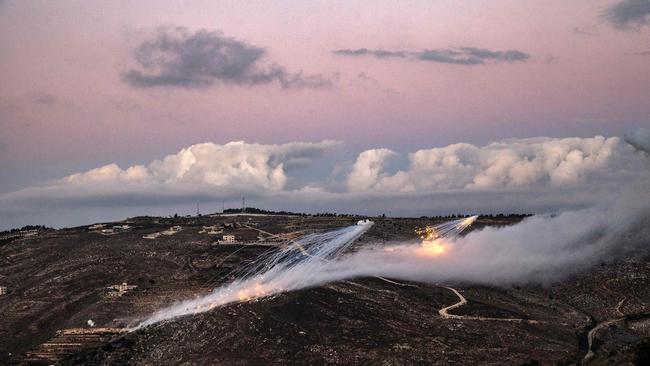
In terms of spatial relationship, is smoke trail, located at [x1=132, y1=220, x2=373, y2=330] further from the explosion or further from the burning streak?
the explosion

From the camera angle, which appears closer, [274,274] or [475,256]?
[274,274]

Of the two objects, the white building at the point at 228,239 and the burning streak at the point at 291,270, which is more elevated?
the white building at the point at 228,239

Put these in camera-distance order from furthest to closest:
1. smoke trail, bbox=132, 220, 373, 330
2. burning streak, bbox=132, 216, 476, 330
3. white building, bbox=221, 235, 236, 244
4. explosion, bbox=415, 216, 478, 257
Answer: white building, bbox=221, 235, 236, 244 → explosion, bbox=415, 216, 478, 257 → burning streak, bbox=132, 216, 476, 330 → smoke trail, bbox=132, 220, 373, 330

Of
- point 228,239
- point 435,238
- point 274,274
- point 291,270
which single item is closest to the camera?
point 274,274

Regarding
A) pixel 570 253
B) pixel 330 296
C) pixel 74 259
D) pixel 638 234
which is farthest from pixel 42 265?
pixel 638 234

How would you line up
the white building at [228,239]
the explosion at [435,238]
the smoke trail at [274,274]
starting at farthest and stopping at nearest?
the white building at [228,239]
the explosion at [435,238]
the smoke trail at [274,274]

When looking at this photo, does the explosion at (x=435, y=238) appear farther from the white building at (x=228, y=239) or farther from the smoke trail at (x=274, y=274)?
the white building at (x=228, y=239)

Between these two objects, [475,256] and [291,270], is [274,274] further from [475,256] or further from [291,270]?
[475,256]

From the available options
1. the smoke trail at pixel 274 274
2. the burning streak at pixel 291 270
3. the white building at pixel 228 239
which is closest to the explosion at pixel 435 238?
the burning streak at pixel 291 270

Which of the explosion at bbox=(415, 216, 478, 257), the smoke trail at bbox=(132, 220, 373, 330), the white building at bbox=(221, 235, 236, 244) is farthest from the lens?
the white building at bbox=(221, 235, 236, 244)

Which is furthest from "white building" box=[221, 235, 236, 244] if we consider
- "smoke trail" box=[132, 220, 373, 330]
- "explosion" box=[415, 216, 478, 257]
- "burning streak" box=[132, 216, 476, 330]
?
"explosion" box=[415, 216, 478, 257]

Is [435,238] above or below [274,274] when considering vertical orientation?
above

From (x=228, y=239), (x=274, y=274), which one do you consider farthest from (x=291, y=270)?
(x=228, y=239)

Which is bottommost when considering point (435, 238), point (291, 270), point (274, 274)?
point (274, 274)
